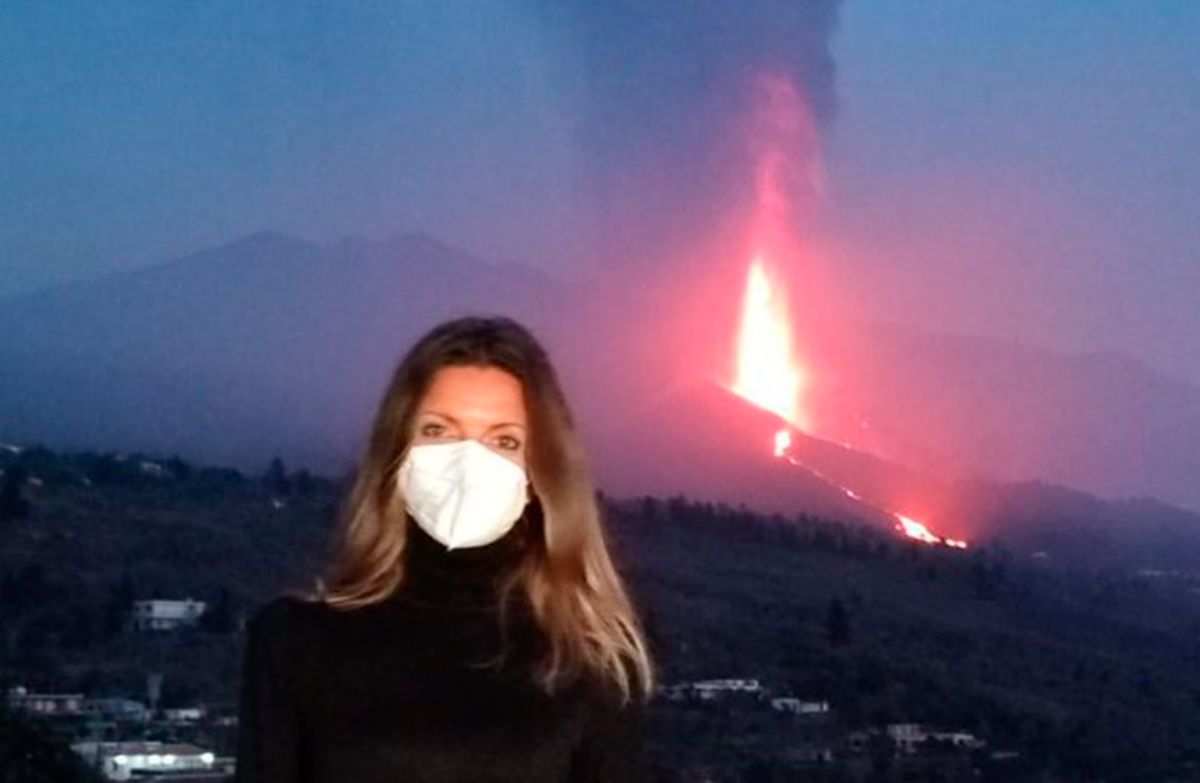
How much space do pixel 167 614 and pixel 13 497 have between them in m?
1.35

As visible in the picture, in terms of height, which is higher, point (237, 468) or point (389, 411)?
point (237, 468)

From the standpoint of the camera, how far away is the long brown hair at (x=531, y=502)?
7.63 feet

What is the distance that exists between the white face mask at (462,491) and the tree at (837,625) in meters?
7.53

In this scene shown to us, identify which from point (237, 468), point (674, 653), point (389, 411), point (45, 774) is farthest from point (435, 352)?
point (237, 468)

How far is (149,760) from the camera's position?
6.04 metres

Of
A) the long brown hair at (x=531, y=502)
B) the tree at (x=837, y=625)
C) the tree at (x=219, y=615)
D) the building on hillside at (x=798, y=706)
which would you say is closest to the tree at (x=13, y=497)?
the tree at (x=219, y=615)

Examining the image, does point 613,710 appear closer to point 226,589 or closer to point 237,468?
point 226,589

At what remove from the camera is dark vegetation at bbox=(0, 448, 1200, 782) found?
7922 millimetres

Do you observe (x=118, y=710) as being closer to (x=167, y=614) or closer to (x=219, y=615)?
(x=219, y=615)

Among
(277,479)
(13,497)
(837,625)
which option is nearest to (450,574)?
(277,479)

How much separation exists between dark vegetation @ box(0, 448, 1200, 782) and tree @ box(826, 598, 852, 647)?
15 mm

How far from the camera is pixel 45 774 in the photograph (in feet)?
17.9

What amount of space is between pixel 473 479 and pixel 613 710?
0.28 meters

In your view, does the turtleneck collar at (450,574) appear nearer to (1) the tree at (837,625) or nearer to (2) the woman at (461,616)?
(2) the woman at (461,616)
